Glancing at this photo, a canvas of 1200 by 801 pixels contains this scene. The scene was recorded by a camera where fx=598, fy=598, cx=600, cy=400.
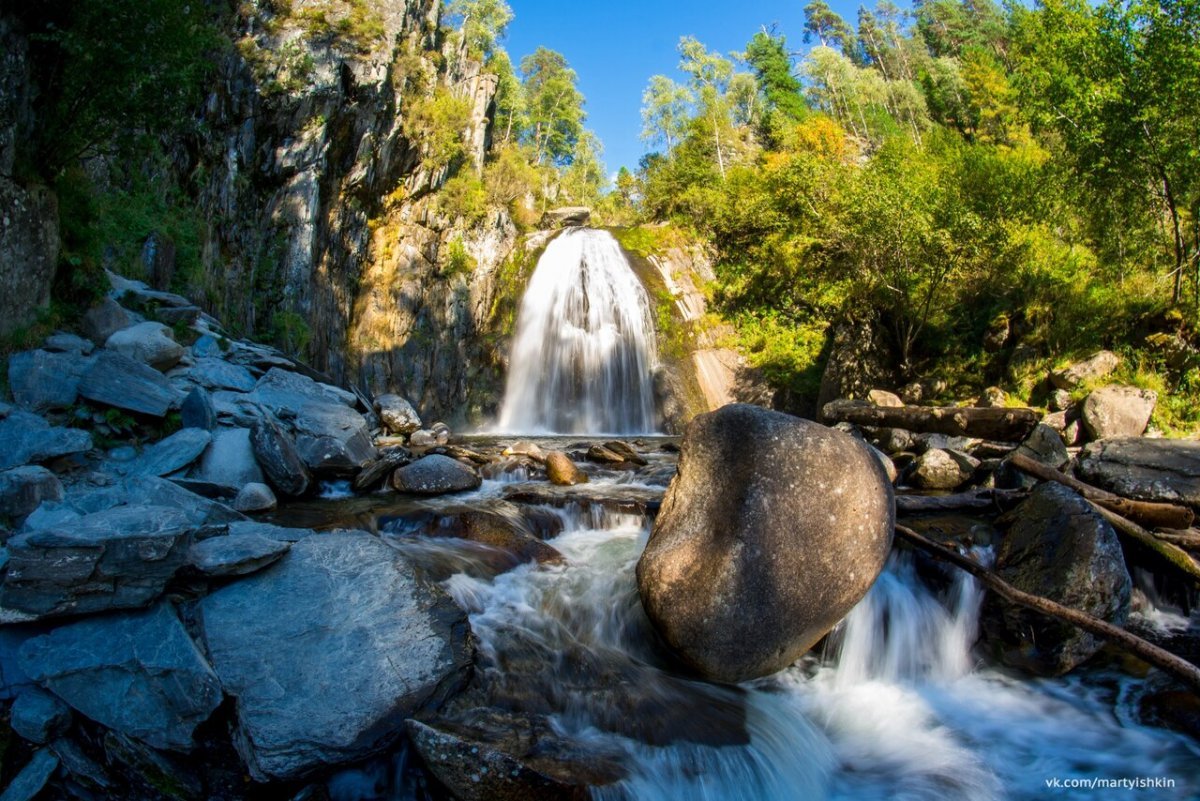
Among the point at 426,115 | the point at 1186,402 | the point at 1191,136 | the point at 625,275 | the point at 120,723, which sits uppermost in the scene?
the point at 426,115

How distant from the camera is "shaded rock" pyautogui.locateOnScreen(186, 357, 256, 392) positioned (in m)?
7.64

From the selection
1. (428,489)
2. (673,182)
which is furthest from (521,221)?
(428,489)

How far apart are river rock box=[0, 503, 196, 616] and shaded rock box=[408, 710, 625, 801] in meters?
1.73

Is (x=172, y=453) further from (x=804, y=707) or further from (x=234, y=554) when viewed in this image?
(x=804, y=707)

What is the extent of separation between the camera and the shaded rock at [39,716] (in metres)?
3.05

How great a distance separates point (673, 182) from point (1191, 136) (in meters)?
20.9

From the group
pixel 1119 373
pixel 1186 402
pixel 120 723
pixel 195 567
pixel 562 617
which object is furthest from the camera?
pixel 1119 373

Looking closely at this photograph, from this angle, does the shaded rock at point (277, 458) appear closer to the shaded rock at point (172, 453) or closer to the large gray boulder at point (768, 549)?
the shaded rock at point (172, 453)

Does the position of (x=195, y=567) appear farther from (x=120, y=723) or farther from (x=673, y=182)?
(x=673, y=182)

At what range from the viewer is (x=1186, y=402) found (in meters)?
10.7

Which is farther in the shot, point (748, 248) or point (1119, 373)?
point (748, 248)

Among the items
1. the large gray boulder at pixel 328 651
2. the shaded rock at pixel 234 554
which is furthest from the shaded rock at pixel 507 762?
the shaded rock at pixel 234 554

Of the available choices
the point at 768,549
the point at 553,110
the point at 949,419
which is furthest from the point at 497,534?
the point at 553,110

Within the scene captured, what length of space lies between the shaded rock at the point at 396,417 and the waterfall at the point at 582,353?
223 inches
